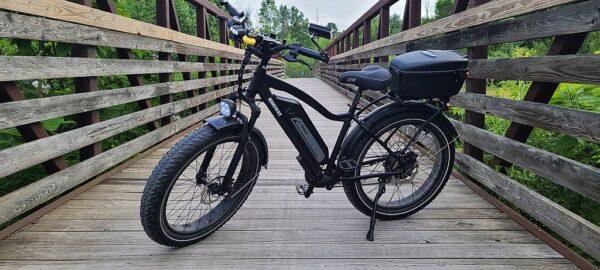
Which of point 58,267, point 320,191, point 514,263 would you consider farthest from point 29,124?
point 514,263

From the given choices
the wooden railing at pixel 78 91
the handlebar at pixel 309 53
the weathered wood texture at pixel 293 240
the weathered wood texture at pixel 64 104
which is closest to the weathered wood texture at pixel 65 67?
the wooden railing at pixel 78 91

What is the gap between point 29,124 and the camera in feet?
8.30

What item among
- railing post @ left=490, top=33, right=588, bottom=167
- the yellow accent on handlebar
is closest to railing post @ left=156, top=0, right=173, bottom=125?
the yellow accent on handlebar

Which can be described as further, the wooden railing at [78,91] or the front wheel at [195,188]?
the wooden railing at [78,91]

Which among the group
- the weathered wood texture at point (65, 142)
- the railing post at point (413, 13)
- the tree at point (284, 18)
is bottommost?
the weathered wood texture at point (65, 142)

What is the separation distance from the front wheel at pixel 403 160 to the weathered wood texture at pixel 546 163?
1.18ft

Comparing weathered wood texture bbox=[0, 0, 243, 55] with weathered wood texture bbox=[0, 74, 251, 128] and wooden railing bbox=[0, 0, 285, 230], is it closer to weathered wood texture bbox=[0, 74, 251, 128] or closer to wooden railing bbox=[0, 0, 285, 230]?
wooden railing bbox=[0, 0, 285, 230]

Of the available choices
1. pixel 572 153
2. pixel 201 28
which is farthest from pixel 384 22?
pixel 572 153

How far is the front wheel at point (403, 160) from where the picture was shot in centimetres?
251

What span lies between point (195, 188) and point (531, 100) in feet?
6.77

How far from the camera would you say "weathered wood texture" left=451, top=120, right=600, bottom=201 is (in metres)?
1.94

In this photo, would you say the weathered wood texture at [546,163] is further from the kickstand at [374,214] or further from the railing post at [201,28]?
the railing post at [201,28]

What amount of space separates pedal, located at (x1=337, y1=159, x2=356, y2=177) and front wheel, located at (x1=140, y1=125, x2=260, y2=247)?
473mm

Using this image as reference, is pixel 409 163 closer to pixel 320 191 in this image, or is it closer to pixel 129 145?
pixel 320 191
